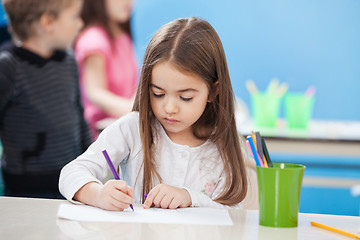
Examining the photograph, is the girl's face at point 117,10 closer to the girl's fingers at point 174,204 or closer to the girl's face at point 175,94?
the girl's face at point 175,94

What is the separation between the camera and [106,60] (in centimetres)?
320

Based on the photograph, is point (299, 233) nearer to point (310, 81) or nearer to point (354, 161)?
point (354, 161)

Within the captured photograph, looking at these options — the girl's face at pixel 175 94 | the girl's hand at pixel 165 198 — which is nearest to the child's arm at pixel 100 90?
the girl's face at pixel 175 94

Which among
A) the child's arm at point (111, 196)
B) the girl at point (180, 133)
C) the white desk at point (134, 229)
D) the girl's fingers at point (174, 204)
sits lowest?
the white desk at point (134, 229)

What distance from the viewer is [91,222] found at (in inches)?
38.1

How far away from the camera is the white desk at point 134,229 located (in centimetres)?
90

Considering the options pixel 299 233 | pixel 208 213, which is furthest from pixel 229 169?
pixel 299 233

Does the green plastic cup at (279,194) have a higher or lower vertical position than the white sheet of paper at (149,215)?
higher

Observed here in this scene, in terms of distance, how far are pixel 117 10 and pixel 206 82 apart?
7.22ft

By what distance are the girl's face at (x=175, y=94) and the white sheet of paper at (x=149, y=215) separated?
245mm

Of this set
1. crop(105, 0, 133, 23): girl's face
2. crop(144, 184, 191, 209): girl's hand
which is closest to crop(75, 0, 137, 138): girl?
crop(105, 0, 133, 23): girl's face

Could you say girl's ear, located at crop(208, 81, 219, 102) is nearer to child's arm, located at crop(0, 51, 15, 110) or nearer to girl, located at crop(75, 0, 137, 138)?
child's arm, located at crop(0, 51, 15, 110)

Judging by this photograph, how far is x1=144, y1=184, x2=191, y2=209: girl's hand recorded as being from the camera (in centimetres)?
112

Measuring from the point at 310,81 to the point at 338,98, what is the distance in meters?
0.19
